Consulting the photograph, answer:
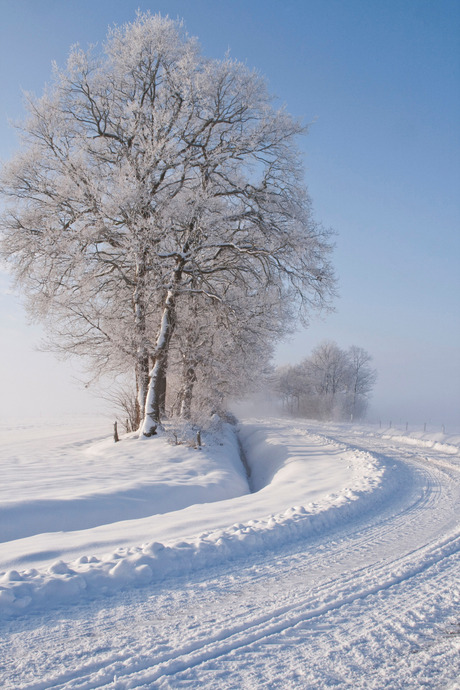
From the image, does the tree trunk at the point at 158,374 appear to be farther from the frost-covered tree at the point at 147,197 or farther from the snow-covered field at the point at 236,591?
the snow-covered field at the point at 236,591

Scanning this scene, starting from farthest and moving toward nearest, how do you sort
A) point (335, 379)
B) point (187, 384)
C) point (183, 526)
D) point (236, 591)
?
point (335, 379) < point (187, 384) < point (183, 526) < point (236, 591)

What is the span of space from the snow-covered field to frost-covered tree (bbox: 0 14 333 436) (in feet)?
26.5

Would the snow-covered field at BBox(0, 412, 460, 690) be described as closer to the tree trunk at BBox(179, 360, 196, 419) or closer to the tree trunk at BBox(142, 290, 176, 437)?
the tree trunk at BBox(142, 290, 176, 437)

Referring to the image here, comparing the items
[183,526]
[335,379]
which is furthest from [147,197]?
[335,379]

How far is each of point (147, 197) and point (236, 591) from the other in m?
12.2

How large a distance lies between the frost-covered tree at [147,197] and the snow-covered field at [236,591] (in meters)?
8.09

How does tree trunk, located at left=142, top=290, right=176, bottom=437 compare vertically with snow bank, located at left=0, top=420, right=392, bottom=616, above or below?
above

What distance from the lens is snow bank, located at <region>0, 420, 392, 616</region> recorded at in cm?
349

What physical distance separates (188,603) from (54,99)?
15.5 meters

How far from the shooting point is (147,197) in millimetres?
13438

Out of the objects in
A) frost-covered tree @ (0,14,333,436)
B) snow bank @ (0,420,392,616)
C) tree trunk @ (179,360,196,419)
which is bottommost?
snow bank @ (0,420,392,616)

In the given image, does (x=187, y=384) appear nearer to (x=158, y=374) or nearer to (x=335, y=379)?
(x=158, y=374)

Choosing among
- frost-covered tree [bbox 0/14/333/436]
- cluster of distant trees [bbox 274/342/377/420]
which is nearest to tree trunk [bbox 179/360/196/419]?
frost-covered tree [bbox 0/14/333/436]

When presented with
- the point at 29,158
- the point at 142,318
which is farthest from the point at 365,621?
the point at 29,158
